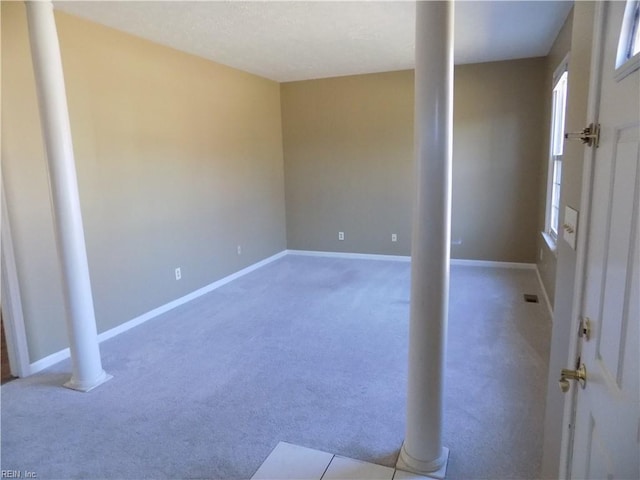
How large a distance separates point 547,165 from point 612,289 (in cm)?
398

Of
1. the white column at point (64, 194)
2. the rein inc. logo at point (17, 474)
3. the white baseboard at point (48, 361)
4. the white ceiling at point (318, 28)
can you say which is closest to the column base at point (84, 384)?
the white column at point (64, 194)

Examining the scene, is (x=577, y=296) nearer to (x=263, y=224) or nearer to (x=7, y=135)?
(x=7, y=135)

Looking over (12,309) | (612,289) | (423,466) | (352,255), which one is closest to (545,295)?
(352,255)

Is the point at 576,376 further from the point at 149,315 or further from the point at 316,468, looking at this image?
the point at 149,315

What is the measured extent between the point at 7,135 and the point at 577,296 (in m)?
3.18

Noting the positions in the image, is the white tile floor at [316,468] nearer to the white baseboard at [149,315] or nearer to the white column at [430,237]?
the white column at [430,237]

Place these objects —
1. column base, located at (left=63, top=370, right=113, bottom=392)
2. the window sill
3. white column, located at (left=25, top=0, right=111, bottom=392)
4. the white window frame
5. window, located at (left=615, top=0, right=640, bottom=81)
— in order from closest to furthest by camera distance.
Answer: window, located at (left=615, top=0, right=640, bottom=81)
white column, located at (left=25, top=0, right=111, bottom=392)
column base, located at (left=63, top=370, right=113, bottom=392)
the window sill
the white window frame

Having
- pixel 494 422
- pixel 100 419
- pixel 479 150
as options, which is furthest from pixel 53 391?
pixel 479 150

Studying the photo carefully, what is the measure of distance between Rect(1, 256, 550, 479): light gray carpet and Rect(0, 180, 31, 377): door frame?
161 mm

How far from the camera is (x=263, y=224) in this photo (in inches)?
221

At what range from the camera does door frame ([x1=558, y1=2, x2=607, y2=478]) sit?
1072 millimetres

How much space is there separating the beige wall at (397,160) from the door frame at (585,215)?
13.6 feet

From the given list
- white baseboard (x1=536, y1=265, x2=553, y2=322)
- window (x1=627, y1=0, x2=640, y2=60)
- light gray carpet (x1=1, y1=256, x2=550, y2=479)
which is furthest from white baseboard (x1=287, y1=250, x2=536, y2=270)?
window (x1=627, y1=0, x2=640, y2=60)

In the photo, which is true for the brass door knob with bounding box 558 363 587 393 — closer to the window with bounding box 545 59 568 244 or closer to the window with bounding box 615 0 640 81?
the window with bounding box 615 0 640 81
